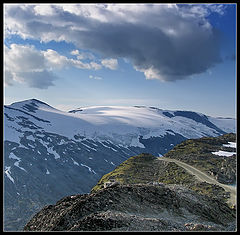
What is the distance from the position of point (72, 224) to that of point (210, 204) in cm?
1932

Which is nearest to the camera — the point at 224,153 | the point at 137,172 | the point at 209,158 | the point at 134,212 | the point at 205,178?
the point at 134,212

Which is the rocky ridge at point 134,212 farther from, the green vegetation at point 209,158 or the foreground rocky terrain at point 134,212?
the green vegetation at point 209,158

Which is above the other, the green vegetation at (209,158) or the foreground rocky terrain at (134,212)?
the foreground rocky terrain at (134,212)

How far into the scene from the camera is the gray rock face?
20000 mm

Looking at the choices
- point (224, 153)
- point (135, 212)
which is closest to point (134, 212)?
point (135, 212)

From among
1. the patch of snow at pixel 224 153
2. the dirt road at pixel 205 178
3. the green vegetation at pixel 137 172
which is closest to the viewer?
the dirt road at pixel 205 178

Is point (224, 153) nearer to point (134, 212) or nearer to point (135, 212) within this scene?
point (135, 212)

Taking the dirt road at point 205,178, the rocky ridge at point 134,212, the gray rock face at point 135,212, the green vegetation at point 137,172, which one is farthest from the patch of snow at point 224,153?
the rocky ridge at point 134,212

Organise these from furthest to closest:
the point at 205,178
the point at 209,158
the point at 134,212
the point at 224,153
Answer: the point at 224,153 < the point at 209,158 < the point at 205,178 < the point at 134,212

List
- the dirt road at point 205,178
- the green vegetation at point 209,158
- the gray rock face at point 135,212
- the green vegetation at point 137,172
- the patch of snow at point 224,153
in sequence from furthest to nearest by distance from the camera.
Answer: the patch of snow at point 224,153 → the green vegetation at point 137,172 → the green vegetation at point 209,158 → the dirt road at point 205,178 → the gray rock face at point 135,212

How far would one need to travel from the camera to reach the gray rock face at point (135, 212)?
20000 millimetres

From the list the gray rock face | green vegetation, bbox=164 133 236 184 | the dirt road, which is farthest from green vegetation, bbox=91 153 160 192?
the gray rock face

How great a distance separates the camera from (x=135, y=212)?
24125mm

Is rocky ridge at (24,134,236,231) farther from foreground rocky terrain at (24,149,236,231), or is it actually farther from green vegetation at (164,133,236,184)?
green vegetation at (164,133,236,184)
